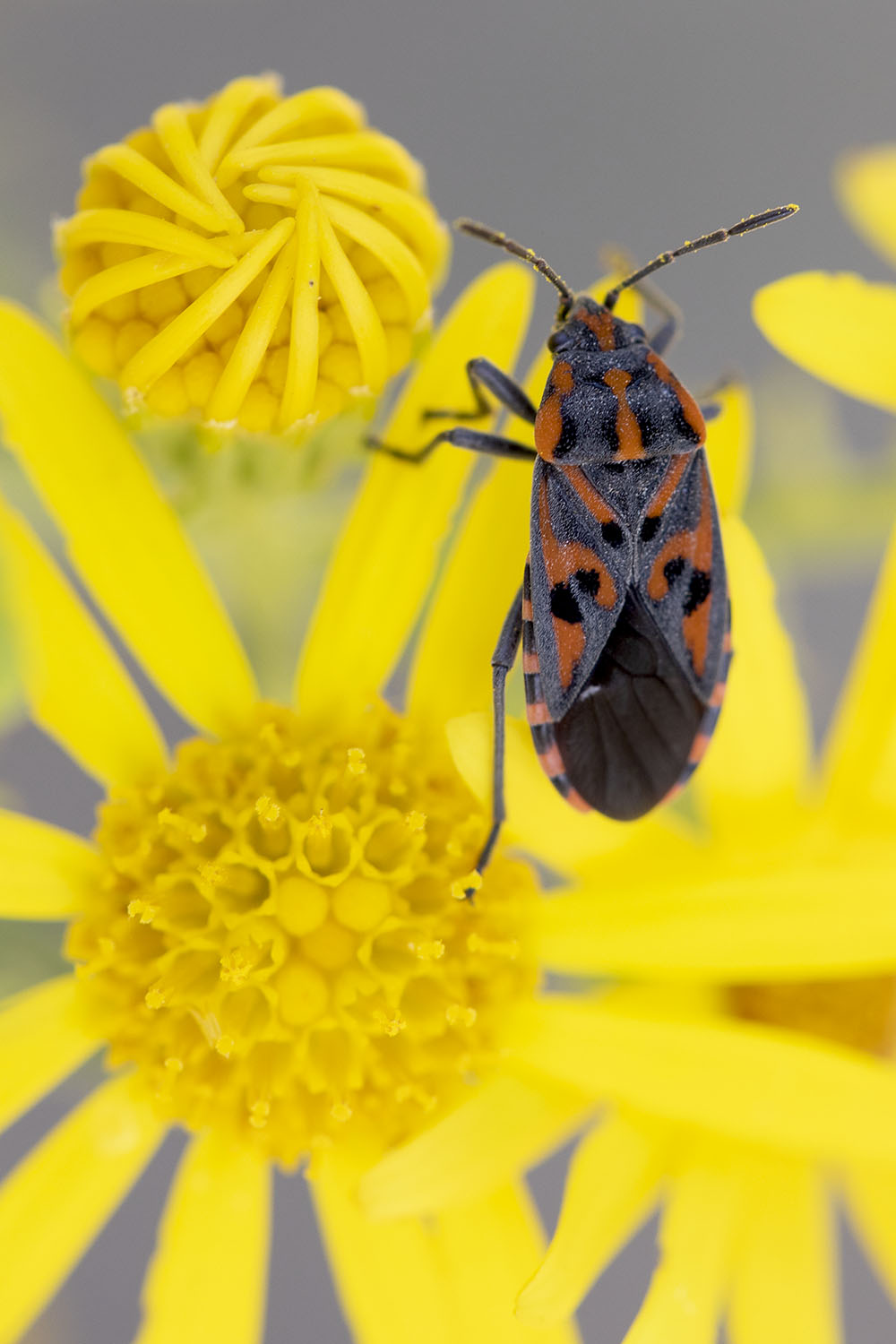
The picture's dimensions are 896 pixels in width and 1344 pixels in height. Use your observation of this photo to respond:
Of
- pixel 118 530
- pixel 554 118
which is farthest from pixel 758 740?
pixel 554 118

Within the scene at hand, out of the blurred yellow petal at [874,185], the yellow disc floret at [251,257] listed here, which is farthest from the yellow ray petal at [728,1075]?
the blurred yellow petal at [874,185]

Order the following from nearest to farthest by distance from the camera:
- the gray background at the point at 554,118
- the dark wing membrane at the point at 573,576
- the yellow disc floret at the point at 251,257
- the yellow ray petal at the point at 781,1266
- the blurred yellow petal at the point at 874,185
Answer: the yellow disc floret at the point at 251,257 < the dark wing membrane at the point at 573,576 < the yellow ray petal at the point at 781,1266 < the blurred yellow petal at the point at 874,185 < the gray background at the point at 554,118

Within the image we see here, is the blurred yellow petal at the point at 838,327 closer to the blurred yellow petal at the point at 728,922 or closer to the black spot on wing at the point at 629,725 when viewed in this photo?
the black spot on wing at the point at 629,725

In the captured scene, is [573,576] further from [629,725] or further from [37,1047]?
[37,1047]

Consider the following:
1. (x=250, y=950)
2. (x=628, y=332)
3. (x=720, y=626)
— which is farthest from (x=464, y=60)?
(x=250, y=950)

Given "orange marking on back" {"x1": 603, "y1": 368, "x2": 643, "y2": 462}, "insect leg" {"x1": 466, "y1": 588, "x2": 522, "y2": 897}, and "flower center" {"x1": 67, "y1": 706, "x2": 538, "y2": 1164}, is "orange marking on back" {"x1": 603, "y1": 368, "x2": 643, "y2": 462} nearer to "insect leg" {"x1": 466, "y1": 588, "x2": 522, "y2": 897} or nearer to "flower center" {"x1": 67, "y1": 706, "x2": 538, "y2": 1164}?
"insect leg" {"x1": 466, "y1": 588, "x2": 522, "y2": 897}

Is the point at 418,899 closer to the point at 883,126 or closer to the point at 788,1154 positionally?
the point at 788,1154
